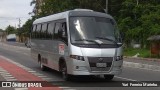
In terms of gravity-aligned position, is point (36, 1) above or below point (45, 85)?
above

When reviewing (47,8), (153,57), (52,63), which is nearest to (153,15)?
(153,57)

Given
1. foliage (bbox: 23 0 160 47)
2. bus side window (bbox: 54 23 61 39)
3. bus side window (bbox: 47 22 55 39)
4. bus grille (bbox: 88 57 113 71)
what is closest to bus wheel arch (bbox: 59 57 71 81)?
bus side window (bbox: 54 23 61 39)

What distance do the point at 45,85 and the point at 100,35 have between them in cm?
279

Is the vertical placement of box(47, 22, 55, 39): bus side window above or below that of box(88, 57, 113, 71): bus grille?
above

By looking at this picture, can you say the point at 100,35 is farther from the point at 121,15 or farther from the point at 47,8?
the point at 47,8

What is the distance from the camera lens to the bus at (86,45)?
15148 mm

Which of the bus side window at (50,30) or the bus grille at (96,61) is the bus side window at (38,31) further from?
the bus grille at (96,61)

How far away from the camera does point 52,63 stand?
60.3 ft

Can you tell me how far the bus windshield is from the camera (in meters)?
15.6

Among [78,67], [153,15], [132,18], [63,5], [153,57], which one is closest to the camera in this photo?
[78,67]

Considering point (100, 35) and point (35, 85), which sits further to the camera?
point (100, 35)

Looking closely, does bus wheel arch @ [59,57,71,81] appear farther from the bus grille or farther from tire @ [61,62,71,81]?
the bus grille

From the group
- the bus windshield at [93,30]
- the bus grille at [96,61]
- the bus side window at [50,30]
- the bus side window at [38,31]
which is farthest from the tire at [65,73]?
the bus side window at [38,31]

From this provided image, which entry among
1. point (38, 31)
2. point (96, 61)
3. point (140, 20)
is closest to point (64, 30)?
point (96, 61)
